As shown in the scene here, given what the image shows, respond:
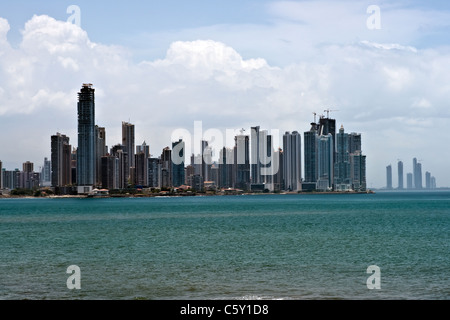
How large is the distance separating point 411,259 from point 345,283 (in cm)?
1489

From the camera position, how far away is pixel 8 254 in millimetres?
52594

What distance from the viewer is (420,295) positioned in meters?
30.4

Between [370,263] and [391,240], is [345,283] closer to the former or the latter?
[370,263]
